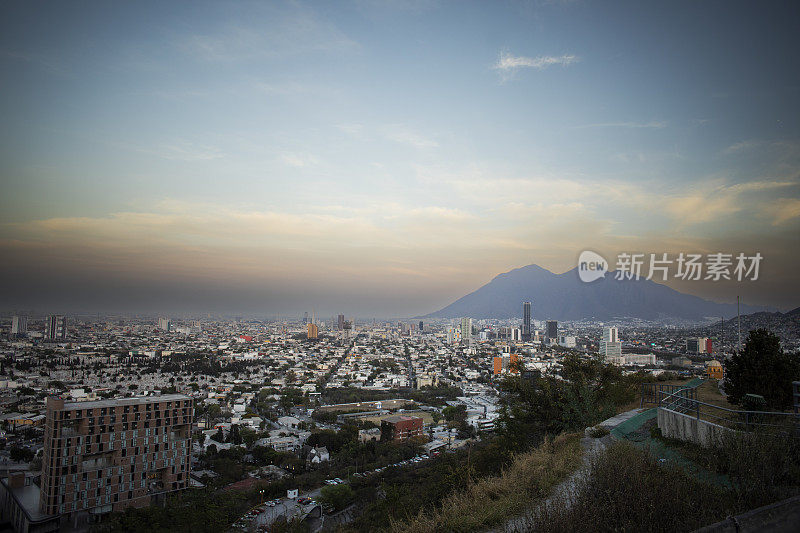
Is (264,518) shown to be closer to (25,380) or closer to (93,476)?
(93,476)

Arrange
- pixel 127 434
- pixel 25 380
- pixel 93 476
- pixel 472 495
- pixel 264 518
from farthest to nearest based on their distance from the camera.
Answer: pixel 25 380
pixel 127 434
pixel 93 476
pixel 264 518
pixel 472 495

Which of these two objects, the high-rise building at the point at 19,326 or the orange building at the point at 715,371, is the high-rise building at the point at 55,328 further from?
the orange building at the point at 715,371

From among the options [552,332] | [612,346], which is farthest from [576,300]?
[612,346]

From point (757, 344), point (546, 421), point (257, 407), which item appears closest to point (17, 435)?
point (257, 407)

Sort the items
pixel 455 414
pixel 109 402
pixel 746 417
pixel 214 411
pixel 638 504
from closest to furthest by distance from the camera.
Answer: pixel 638 504
pixel 746 417
pixel 109 402
pixel 214 411
pixel 455 414

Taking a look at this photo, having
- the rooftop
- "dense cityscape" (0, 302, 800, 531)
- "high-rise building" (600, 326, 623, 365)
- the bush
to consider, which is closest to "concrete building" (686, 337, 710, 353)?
"dense cityscape" (0, 302, 800, 531)

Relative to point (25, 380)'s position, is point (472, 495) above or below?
above

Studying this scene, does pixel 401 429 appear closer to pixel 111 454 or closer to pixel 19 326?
pixel 111 454
